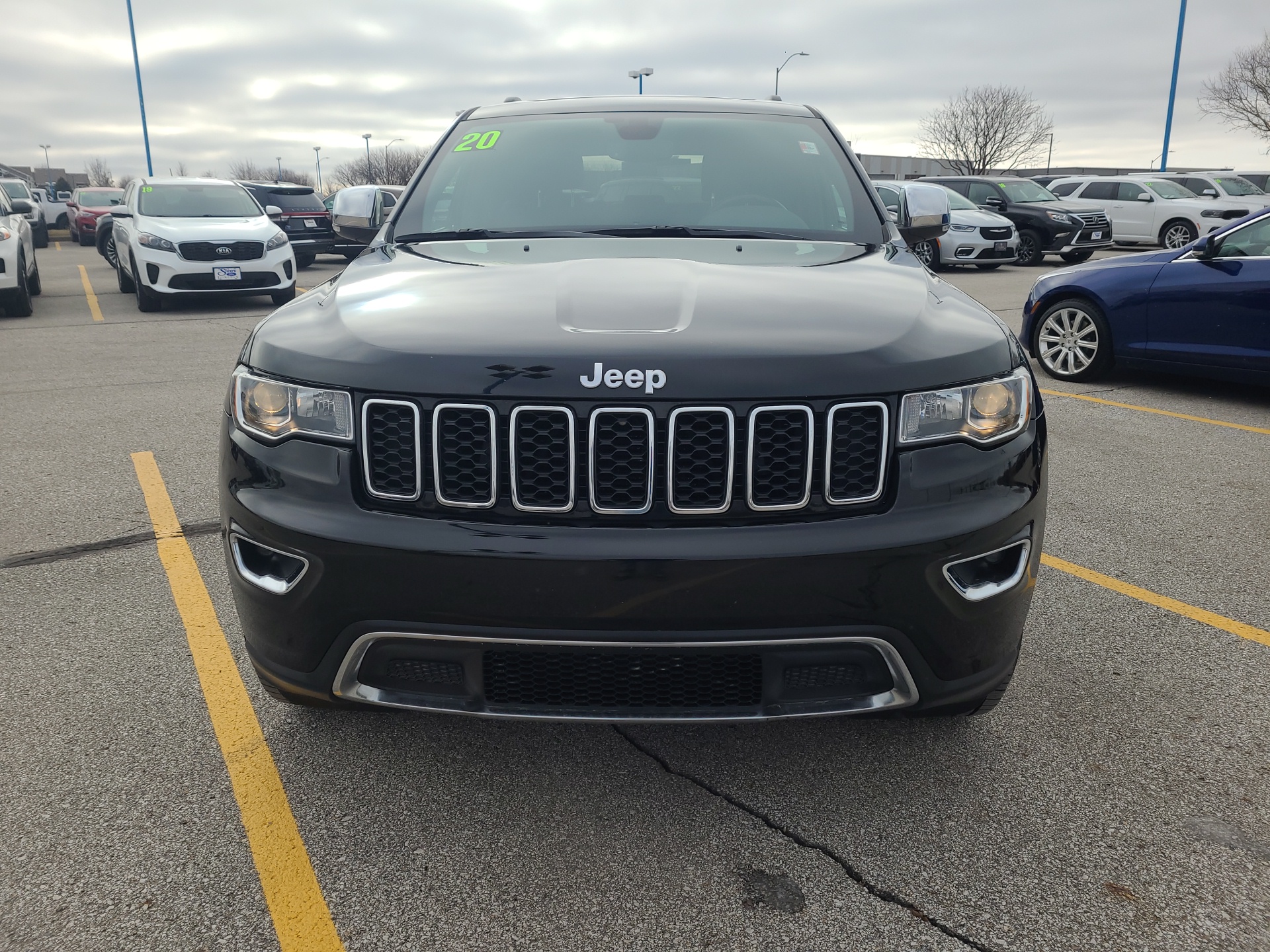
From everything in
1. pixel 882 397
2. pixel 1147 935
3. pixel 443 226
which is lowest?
pixel 1147 935

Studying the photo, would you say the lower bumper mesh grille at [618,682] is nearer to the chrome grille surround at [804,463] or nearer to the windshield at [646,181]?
the chrome grille surround at [804,463]

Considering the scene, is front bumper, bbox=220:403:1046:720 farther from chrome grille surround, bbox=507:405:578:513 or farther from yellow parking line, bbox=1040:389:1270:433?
yellow parking line, bbox=1040:389:1270:433

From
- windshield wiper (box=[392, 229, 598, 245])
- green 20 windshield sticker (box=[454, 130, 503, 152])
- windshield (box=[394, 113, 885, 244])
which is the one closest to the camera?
windshield wiper (box=[392, 229, 598, 245])

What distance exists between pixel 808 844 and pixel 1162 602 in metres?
2.09

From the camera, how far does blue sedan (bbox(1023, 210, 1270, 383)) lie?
6.75 m

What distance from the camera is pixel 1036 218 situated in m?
19.1

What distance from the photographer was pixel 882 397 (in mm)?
2047

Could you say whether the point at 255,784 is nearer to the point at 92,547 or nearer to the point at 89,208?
the point at 92,547

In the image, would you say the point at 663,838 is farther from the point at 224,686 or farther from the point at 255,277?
the point at 255,277

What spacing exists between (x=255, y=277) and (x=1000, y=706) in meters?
11.8

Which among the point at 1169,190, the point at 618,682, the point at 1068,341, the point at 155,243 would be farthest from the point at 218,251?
the point at 1169,190

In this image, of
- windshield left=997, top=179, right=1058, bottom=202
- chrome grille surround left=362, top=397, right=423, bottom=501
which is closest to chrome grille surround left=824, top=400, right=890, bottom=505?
chrome grille surround left=362, top=397, right=423, bottom=501

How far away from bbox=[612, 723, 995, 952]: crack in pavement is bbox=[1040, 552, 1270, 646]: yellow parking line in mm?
1535

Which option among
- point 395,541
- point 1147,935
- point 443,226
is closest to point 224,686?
point 395,541
